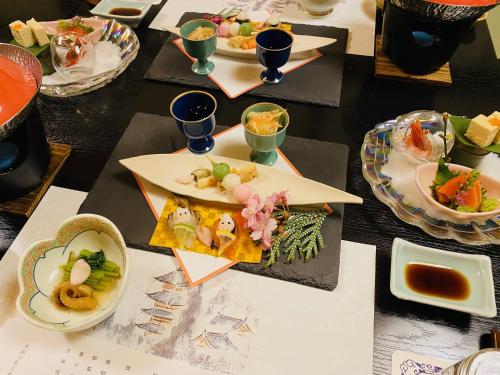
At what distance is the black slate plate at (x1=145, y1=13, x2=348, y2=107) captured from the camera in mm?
1370

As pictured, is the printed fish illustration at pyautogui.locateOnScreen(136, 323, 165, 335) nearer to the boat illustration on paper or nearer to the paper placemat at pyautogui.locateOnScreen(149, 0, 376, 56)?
the boat illustration on paper

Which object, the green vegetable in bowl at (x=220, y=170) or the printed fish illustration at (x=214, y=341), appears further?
the green vegetable in bowl at (x=220, y=170)

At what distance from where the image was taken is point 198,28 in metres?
1.44

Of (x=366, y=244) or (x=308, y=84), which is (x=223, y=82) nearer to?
(x=308, y=84)

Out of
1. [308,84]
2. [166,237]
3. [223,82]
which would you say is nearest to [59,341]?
[166,237]

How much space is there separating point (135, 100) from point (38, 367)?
912 mm

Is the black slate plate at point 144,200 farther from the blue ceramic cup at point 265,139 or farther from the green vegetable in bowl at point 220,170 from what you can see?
the green vegetable in bowl at point 220,170

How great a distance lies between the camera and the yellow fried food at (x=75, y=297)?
0.86 metres

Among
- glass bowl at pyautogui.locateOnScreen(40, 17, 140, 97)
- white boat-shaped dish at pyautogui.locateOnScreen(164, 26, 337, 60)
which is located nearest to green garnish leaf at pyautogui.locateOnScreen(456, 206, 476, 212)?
white boat-shaped dish at pyautogui.locateOnScreen(164, 26, 337, 60)

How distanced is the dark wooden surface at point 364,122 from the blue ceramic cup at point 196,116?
147mm

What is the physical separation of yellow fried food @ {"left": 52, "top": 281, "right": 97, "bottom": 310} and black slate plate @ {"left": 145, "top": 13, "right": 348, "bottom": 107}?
0.84 metres

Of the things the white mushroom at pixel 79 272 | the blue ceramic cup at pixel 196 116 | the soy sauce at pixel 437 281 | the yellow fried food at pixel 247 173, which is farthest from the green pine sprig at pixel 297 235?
the white mushroom at pixel 79 272

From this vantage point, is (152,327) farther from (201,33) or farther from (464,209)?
(201,33)

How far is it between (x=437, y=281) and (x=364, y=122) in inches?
23.3
